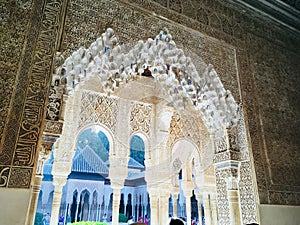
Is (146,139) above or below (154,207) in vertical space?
above

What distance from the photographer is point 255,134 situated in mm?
3375

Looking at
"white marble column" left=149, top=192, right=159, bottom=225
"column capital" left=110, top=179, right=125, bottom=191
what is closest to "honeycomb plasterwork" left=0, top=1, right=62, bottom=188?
"column capital" left=110, top=179, right=125, bottom=191

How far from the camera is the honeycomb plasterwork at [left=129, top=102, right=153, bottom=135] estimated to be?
20.1 feet

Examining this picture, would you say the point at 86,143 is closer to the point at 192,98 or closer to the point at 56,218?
the point at 56,218

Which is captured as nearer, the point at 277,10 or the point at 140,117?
the point at 277,10

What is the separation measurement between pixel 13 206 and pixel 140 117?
176 inches

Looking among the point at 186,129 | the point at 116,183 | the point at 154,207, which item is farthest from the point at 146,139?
the point at 154,207

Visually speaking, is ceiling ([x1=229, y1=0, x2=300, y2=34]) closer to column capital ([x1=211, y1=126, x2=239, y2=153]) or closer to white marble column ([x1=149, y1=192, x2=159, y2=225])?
column capital ([x1=211, y1=126, x2=239, y2=153])

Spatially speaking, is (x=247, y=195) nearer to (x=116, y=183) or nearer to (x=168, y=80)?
(x=168, y=80)

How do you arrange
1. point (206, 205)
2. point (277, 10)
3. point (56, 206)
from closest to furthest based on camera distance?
1. point (277, 10)
2. point (56, 206)
3. point (206, 205)

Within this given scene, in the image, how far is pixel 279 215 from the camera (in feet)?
10.1

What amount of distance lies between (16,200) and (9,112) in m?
0.70

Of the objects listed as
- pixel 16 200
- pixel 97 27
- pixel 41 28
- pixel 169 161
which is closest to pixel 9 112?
pixel 16 200

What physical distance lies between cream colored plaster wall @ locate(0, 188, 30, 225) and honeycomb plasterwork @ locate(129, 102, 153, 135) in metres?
4.12
